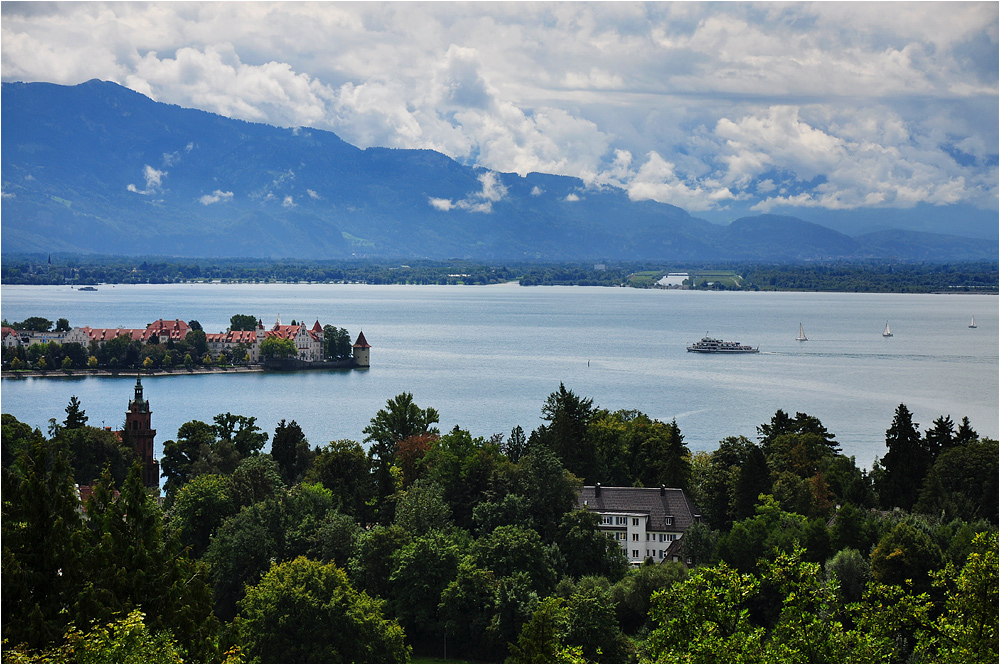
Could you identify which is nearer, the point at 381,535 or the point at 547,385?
the point at 381,535

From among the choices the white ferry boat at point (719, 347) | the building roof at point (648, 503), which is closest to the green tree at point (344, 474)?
the building roof at point (648, 503)

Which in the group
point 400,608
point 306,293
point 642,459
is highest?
point 306,293

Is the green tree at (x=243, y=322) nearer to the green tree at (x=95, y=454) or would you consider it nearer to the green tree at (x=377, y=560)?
the green tree at (x=95, y=454)

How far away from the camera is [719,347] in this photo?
68.3 m

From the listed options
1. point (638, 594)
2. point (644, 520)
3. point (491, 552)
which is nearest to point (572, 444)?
point (644, 520)

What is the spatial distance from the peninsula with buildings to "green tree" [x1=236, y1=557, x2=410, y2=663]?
48.2 metres

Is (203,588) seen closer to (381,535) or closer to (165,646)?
(165,646)

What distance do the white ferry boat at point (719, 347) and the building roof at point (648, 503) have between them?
152 feet

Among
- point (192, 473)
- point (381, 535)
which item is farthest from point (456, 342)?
point (381, 535)

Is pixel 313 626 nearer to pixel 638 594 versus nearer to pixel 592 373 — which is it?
pixel 638 594

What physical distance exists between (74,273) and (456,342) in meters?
106

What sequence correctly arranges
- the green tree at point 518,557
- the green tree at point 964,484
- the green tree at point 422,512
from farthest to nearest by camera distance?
the green tree at point 964,484
the green tree at point 422,512
the green tree at point 518,557

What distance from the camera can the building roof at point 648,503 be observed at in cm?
2133

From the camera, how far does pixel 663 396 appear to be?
46781 millimetres
